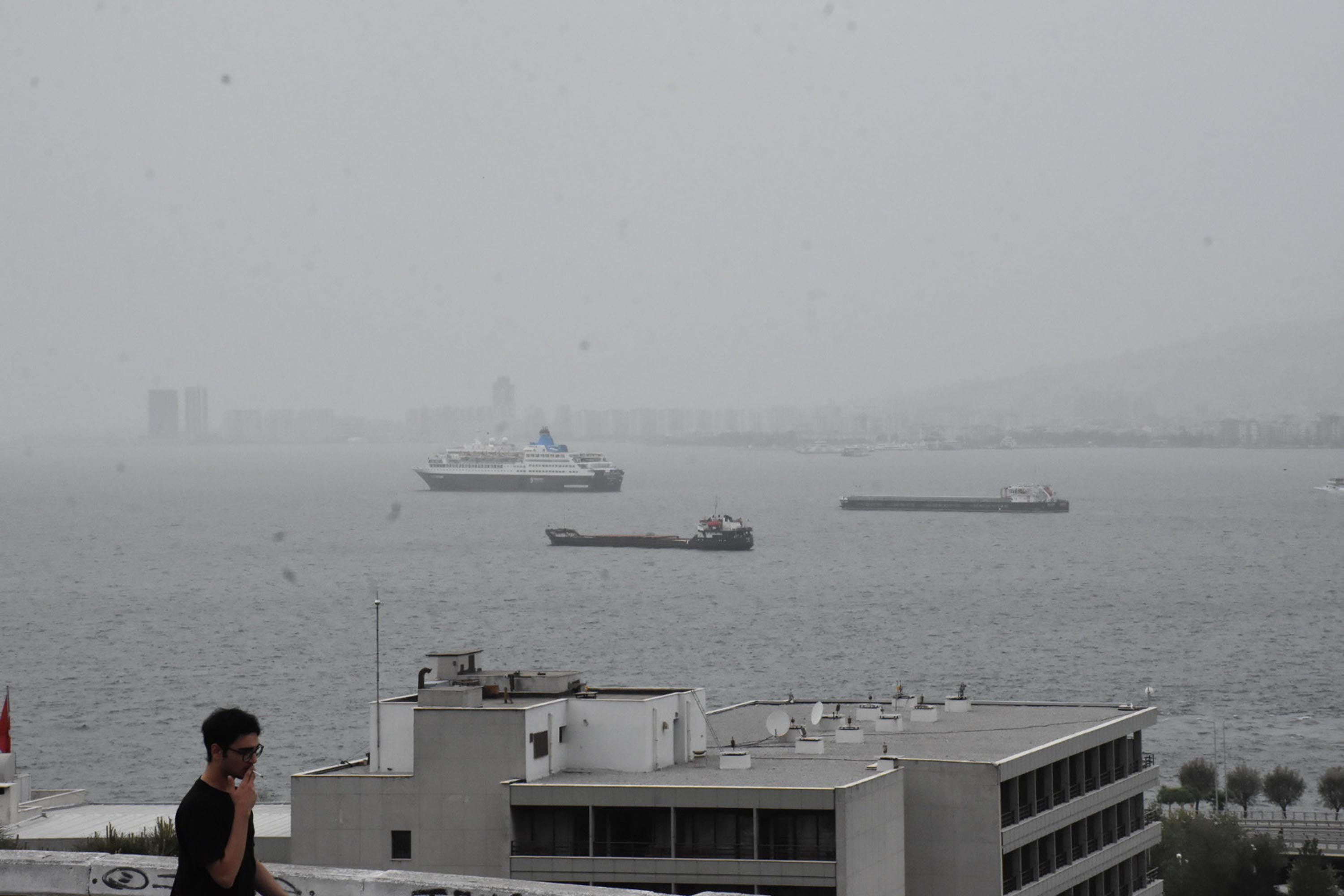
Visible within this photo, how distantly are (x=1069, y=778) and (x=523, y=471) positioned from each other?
5393 inches

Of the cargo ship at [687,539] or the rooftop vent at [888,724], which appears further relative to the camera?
the cargo ship at [687,539]

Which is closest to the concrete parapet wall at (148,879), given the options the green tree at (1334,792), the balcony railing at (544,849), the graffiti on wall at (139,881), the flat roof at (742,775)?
the graffiti on wall at (139,881)

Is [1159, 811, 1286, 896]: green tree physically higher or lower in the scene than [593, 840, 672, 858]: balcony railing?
lower

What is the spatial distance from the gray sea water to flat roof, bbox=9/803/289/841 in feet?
18.8

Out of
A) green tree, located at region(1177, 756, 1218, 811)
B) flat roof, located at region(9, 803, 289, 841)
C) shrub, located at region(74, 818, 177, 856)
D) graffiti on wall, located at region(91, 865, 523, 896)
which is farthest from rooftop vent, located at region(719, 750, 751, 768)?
green tree, located at region(1177, 756, 1218, 811)

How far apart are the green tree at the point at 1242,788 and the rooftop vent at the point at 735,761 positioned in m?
18.7

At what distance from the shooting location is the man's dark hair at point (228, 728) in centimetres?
392

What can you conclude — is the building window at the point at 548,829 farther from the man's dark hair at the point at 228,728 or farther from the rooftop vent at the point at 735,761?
the man's dark hair at the point at 228,728

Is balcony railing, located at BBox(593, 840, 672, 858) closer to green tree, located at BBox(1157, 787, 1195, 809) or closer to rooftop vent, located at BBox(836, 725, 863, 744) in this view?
rooftop vent, located at BBox(836, 725, 863, 744)

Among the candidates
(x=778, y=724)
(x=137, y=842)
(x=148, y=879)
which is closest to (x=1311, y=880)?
(x=778, y=724)

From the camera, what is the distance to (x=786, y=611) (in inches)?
2785

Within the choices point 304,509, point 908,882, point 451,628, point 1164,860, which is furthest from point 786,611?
point 304,509

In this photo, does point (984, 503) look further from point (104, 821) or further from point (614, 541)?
point (104, 821)

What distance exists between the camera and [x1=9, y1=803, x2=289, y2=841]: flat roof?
2462 centimetres
